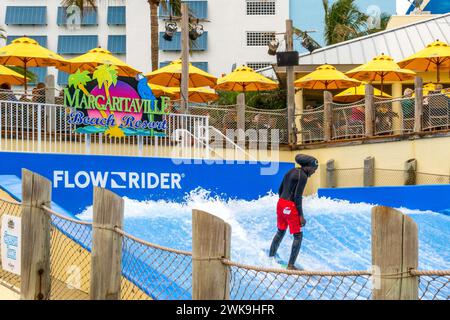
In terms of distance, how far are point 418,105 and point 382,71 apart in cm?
385

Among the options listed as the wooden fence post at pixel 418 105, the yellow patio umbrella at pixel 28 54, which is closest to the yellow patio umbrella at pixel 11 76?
the yellow patio umbrella at pixel 28 54

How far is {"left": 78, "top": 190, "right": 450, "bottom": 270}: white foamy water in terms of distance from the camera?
44.0 feet

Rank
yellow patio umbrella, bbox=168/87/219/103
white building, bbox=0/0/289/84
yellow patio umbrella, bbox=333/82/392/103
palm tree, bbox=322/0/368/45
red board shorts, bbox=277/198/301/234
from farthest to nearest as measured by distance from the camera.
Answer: white building, bbox=0/0/289/84
palm tree, bbox=322/0/368/45
yellow patio umbrella, bbox=168/87/219/103
yellow patio umbrella, bbox=333/82/392/103
red board shorts, bbox=277/198/301/234

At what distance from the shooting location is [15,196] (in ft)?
44.3

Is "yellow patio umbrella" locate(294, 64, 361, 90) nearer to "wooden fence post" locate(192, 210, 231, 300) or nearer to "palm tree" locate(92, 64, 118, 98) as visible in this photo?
"palm tree" locate(92, 64, 118, 98)

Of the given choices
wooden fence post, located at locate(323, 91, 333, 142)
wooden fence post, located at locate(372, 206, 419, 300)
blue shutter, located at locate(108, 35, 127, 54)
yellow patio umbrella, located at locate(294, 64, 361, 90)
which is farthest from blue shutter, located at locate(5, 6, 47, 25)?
wooden fence post, located at locate(372, 206, 419, 300)

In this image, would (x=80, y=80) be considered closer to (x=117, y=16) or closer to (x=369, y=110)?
(x=369, y=110)

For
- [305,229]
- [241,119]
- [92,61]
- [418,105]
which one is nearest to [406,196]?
[418,105]

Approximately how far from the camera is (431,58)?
24125 mm

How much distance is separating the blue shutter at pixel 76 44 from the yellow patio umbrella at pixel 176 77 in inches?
1026

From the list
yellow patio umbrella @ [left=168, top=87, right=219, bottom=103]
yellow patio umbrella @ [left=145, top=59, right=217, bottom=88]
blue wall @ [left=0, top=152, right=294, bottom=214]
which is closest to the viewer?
blue wall @ [left=0, top=152, right=294, bottom=214]

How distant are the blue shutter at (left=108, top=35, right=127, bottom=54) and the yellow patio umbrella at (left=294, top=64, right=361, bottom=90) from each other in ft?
88.9

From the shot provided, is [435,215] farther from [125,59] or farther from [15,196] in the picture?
[125,59]
